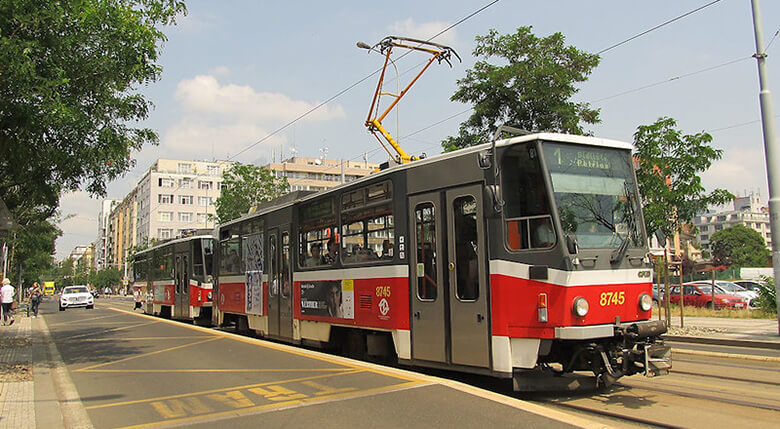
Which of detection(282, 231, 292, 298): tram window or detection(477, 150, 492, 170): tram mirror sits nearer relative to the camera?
detection(477, 150, 492, 170): tram mirror

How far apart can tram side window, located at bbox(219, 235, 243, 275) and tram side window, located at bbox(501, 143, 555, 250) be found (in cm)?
1016

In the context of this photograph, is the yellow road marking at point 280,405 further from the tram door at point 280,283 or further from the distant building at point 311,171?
the distant building at point 311,171

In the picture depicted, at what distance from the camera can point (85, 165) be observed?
37.6 ft

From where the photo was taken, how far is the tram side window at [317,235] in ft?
36.8

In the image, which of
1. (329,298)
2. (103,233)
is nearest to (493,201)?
(329,298)

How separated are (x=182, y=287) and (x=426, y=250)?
54.7 ft

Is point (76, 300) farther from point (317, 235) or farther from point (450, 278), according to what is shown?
point (450, 278)

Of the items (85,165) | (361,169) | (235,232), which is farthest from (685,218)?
(361,169)

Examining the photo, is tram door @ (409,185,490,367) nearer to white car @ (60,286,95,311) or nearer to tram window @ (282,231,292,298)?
tram window @ (282,231,292,298)

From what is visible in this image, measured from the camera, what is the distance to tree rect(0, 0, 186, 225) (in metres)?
8.95

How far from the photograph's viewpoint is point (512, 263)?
752 centimetres

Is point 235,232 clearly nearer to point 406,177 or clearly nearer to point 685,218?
point 406,177

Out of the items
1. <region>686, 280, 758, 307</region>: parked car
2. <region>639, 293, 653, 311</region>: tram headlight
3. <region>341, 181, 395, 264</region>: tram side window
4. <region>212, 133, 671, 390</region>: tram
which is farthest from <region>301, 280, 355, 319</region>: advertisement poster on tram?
<region>686, 280, 758, 307</region>: parked car

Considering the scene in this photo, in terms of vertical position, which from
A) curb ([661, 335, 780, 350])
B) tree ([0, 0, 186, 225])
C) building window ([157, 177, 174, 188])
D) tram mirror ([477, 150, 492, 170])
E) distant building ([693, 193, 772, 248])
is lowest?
curb ([661, 335, 780, 350])
